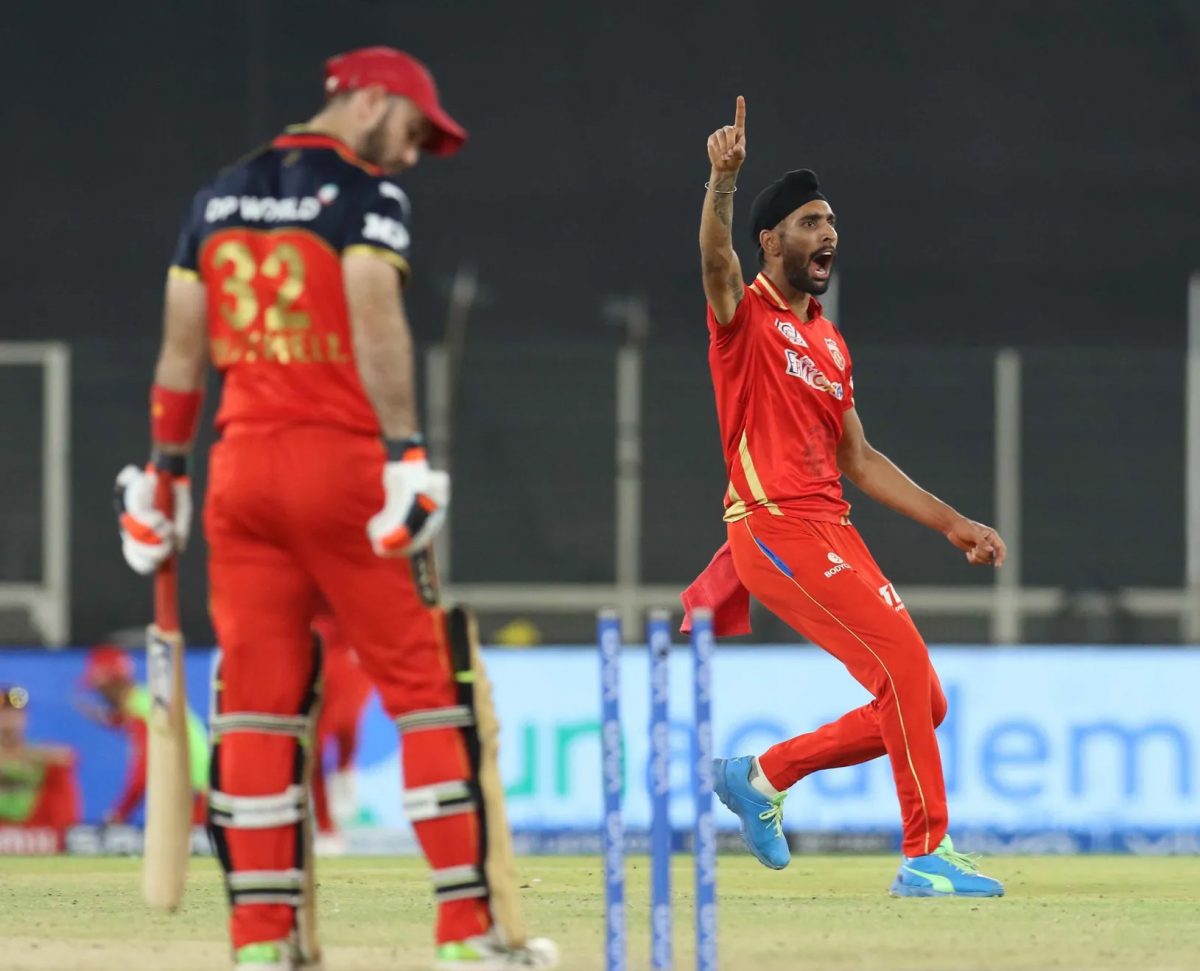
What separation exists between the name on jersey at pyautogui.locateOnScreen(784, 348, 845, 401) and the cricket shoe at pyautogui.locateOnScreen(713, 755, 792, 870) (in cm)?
117

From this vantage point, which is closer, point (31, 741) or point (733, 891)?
point (733, 891)

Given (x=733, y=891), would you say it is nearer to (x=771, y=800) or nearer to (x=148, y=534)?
(x=771, y=800)

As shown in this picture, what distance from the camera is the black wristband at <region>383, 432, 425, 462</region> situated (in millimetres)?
5223

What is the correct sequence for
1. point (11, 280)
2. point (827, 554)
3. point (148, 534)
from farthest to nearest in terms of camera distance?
point (11, 280) < point (827, 554) < point (148, 534)

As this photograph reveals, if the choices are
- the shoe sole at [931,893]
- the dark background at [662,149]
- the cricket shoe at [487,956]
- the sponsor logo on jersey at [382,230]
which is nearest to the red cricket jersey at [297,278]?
the sponsor logo on jersey at [382,230]

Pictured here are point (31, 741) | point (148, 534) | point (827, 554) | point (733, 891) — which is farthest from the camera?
point (31, 741)

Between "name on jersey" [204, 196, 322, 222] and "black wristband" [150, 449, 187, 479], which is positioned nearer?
"name on jersey" [204, 196, 322, 222]

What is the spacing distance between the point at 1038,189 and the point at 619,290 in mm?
3304

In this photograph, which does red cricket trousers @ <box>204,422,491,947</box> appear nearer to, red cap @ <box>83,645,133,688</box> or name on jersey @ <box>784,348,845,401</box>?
name on jersey @ <box>784,348,845,401</box>

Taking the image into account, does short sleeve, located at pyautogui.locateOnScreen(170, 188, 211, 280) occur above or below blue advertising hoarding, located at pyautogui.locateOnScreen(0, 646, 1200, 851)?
above

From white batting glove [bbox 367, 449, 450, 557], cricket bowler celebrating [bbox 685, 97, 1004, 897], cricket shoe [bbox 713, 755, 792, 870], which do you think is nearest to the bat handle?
white batting glove [bbox 367, 449, 450, 557]

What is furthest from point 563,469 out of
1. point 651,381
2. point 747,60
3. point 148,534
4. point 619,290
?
point 148,534

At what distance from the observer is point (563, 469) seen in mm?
15438

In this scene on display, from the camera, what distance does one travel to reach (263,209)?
17.5 ft
